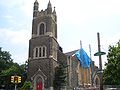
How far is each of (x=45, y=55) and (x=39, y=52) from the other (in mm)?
1724

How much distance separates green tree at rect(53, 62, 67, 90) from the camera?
46.3 m

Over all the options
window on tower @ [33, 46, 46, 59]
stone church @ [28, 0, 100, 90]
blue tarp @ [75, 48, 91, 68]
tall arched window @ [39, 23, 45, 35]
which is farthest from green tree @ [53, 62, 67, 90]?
blue tarp @ [75, 48, 91, 68]

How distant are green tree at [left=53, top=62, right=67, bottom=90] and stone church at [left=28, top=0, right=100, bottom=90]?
811mm

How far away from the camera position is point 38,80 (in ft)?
154

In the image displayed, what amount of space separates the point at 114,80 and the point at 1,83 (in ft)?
99.2

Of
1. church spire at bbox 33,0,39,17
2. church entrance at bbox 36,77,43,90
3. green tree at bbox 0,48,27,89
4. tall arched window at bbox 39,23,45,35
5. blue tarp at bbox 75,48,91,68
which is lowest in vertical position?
church entrance at bbox 36,77,43,90

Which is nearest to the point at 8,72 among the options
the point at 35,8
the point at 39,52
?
the point at 39,52

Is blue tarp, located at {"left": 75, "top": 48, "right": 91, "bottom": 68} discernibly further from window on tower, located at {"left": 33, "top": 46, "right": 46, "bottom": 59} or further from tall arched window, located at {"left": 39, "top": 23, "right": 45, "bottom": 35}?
window on tower, located at {"left": 33, "top": 46, "right": 46, "bottom": 59}

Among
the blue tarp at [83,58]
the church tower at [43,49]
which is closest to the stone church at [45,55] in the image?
the church tower at [43,49]

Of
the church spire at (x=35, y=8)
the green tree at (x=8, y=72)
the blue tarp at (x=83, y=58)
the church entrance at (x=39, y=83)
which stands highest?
the church spire at (x=35, y=8)

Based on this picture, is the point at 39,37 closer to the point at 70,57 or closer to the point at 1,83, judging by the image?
the point at 70,57

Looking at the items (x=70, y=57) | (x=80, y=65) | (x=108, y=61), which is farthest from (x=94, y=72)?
(x=108, y=61)

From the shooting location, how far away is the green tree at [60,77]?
46312 millimetres

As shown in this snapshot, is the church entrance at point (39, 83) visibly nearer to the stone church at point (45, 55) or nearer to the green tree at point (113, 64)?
the stone church at point (45, 55)
